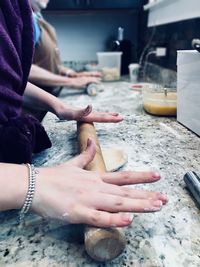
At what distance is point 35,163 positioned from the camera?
0.62 m

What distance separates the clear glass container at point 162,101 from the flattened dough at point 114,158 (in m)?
0.36

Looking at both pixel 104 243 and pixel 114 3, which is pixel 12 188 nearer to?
pixel 104 243

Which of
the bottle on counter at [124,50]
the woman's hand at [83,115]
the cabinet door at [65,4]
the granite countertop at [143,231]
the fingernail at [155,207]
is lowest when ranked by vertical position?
the granite countertop at [143,231]

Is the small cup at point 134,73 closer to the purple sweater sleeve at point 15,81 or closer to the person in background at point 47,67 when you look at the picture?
the person in background at point 47,67

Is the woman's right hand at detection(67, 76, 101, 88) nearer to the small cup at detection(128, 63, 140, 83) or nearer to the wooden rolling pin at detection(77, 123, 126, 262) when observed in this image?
the small cup at detection(128, 63, 140, 83)

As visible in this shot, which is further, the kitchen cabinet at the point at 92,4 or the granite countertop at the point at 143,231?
the kitchen cabinet at the point at 92,4

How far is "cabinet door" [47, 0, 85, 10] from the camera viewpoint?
2111 mm

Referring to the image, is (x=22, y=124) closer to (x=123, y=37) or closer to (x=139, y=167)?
(x=139, y=167)

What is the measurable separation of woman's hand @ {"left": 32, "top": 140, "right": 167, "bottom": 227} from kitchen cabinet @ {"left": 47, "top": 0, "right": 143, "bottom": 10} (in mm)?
1978

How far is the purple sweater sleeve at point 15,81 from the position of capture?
54cm

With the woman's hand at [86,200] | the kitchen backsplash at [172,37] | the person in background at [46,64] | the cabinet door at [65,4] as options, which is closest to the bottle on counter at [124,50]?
the kitchen backsplash at [172,37]

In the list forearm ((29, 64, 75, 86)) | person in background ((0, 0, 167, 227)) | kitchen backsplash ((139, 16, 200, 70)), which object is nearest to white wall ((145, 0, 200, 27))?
kitchen backsplash ((139, 16, 200, 70))

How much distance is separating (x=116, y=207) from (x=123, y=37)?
2224 mm

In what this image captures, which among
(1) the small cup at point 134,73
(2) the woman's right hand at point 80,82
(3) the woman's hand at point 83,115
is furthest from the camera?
(1) the small cup at point 134,73
